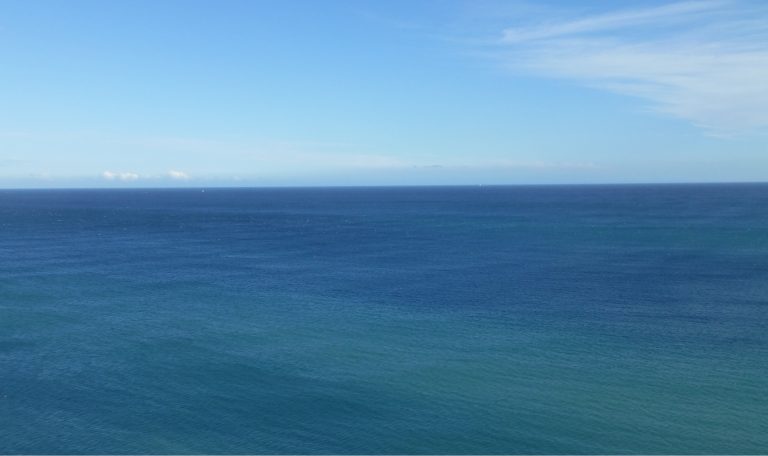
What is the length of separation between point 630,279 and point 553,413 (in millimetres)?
42809

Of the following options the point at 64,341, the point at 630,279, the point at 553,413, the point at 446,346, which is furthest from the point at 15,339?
the point at 630,279

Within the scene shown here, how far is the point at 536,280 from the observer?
71500 mm

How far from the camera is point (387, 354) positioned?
145 ft

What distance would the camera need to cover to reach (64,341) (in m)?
47.9

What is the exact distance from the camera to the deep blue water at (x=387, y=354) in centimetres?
3225

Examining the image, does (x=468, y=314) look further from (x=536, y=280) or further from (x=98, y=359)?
(x=98, y=359)

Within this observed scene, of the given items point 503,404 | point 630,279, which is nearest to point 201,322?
point 503,404

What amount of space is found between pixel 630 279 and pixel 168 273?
58060mm

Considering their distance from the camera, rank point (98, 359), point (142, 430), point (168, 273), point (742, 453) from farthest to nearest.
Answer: point (168, 273)
point (98, 359)
point (142, 430)
point (742, 453)

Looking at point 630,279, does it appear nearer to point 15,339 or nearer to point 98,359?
point 98,359

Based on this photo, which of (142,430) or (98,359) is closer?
(142,430)

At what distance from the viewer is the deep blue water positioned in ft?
106

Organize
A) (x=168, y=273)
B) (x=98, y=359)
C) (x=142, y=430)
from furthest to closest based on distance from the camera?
(x=168, y=273)
(x=98, y=359)
(x=142, y=430)

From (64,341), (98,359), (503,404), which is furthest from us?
(64,341)
